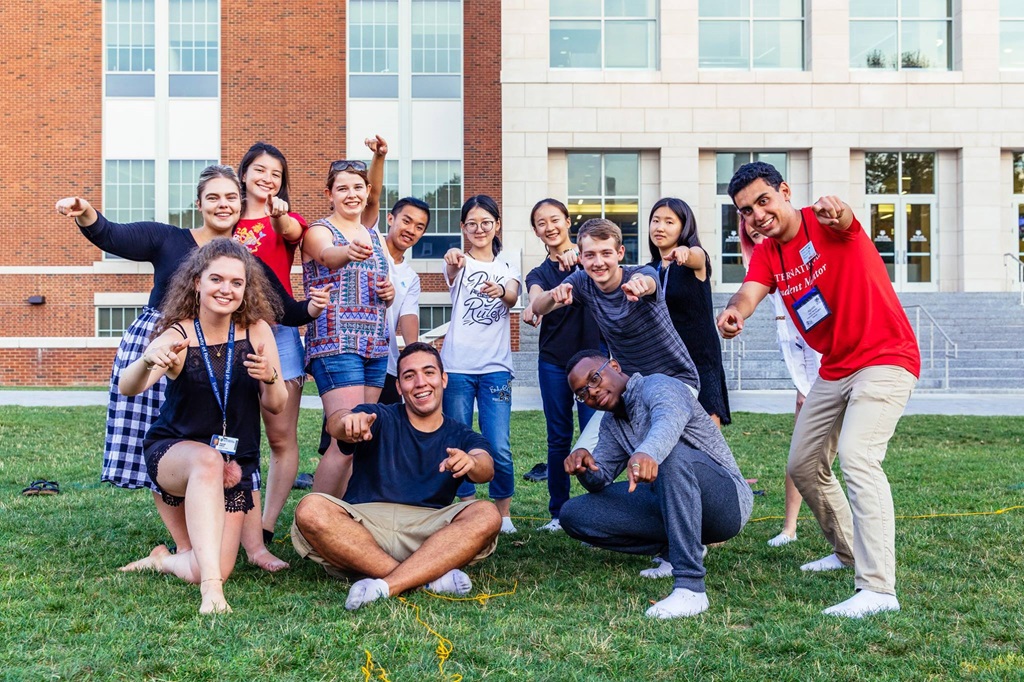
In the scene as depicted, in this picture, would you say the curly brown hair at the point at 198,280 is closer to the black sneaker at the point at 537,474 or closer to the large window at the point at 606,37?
the black sneaker at the point at 537,474

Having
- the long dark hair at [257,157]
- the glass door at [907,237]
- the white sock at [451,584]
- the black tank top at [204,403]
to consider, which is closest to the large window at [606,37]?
the glass door at [907,237]

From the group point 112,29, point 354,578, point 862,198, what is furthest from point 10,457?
point 862,198

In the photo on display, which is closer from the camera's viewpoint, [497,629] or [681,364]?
[497,629]

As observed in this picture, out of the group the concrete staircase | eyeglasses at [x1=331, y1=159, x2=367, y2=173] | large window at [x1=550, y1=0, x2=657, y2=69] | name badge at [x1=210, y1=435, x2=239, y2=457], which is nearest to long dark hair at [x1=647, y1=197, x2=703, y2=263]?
eyeglasses at [x1=331, y1=159, x2=367, y2=173]

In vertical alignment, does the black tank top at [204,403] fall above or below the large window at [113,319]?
below

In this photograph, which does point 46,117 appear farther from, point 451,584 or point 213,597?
point 451,584

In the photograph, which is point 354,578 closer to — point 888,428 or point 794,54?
point 888,428

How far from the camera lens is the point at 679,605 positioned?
3932mm

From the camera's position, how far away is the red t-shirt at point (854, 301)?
419 cm

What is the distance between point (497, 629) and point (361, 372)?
1.93 meters

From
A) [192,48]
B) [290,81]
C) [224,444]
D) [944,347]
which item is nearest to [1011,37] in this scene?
[944,347]

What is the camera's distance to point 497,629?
3.64 metres

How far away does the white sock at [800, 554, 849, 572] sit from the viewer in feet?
15.6

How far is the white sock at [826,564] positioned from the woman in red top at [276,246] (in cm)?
289
